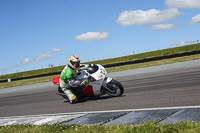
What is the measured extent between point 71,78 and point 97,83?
95 centimetres

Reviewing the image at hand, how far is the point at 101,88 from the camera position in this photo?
30.3 feet

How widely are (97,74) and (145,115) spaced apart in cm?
370

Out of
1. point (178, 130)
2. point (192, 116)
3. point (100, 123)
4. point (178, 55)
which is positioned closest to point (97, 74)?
point (100, 123)

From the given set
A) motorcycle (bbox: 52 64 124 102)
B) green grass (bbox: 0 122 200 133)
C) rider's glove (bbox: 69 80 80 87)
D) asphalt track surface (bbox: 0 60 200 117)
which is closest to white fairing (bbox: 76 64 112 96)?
motorcycle (bbox: 52 64 124 102)

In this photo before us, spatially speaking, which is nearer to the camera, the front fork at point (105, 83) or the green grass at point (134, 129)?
the green grass at point (134, 129)

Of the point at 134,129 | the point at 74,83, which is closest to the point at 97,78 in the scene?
the point at 74,83

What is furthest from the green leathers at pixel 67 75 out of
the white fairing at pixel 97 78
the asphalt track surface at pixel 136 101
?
the asphalt track surface at pixel 136 101

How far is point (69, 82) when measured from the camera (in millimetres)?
9398

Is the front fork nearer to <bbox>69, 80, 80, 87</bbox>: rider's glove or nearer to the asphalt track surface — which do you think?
the asphalt track surface

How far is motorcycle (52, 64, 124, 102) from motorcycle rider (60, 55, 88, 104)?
0.50ft

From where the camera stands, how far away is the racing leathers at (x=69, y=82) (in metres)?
9.24

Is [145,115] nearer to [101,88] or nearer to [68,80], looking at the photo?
[101,88]

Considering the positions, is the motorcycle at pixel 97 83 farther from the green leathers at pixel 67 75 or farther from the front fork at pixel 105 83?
the green leathers at pixel 67 75

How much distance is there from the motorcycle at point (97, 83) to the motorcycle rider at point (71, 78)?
154 mm
